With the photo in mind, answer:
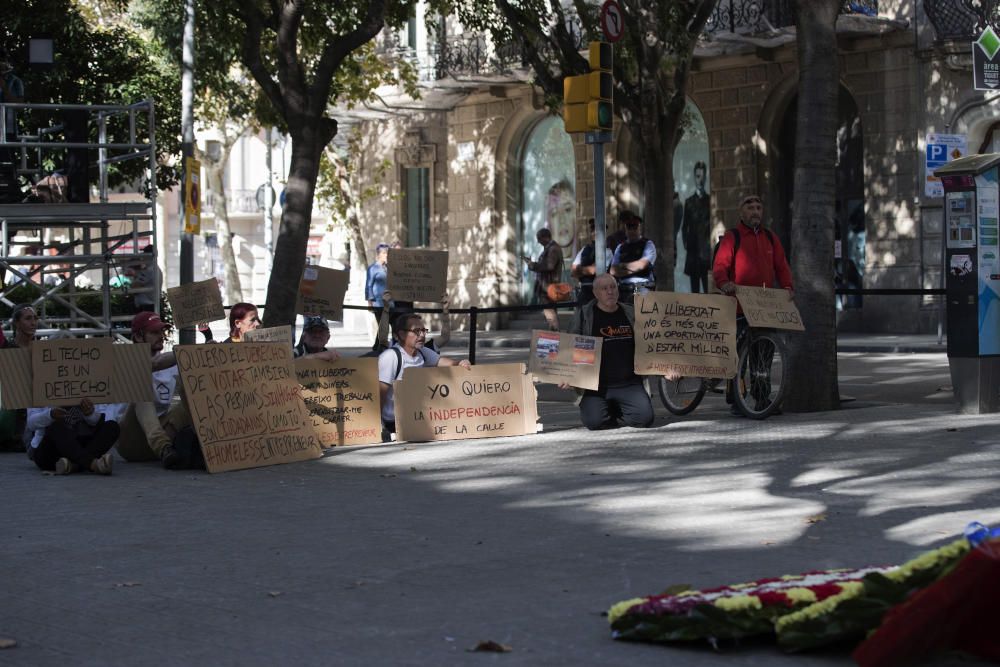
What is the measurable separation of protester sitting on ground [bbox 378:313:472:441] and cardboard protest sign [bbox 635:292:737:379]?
141 cm

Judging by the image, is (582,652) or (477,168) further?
(477,168)

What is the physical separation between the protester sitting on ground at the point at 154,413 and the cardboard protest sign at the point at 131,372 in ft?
0.35

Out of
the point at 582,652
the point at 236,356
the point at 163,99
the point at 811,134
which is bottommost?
the point at 582,652

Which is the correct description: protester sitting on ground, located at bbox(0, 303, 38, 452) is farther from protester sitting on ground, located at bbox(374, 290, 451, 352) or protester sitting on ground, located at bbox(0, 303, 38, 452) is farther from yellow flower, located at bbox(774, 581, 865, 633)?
yellow flower, located at bbox(774, 581, 865, 633)

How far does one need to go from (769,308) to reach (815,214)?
43.5 inches

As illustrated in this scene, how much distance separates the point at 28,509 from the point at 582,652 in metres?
4.81

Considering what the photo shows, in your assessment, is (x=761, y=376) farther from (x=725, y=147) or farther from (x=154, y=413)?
(x=725, y=147)

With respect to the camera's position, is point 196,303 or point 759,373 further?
point 196,303

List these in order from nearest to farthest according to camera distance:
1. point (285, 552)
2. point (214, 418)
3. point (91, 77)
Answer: point (285, 552), point (214, 418), point (91, 77)

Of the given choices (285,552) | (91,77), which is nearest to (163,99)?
(91,77)

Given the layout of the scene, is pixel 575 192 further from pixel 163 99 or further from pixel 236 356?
pixel 236 356

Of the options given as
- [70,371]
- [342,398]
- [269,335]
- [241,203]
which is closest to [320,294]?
[269,335]

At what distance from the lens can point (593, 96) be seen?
13945mm

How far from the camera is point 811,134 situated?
13.4 m
